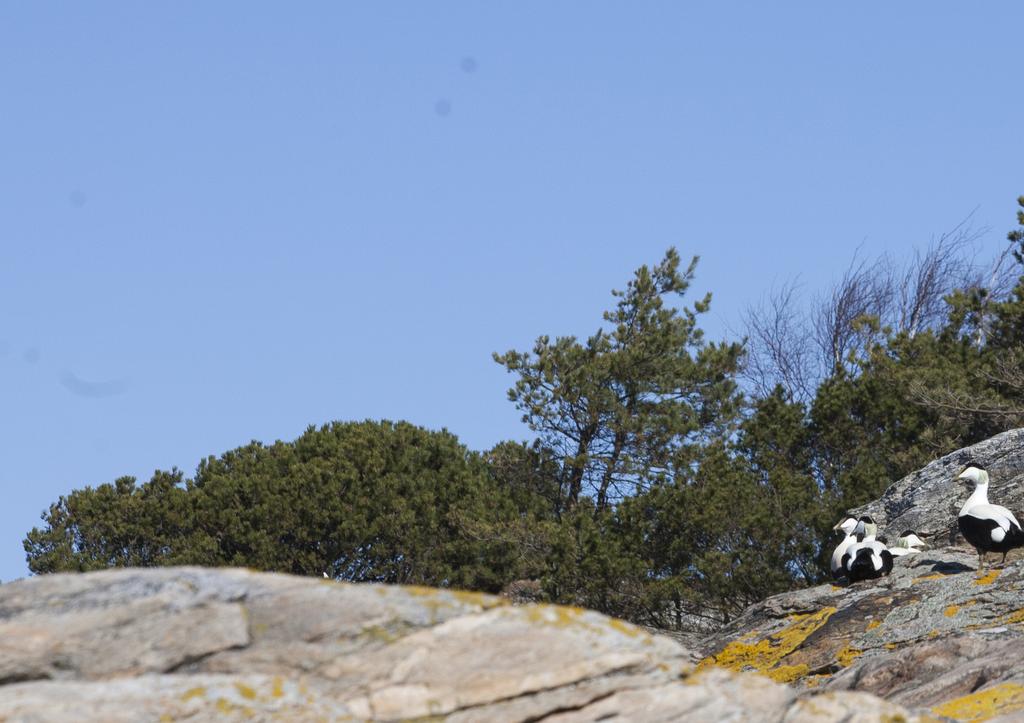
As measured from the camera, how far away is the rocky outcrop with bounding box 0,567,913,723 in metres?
4.58

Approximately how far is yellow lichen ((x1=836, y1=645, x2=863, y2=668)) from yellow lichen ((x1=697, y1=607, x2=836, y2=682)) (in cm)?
60

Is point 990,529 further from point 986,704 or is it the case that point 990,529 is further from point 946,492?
point 986,704

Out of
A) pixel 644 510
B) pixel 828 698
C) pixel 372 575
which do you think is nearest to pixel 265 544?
pixel 372 575

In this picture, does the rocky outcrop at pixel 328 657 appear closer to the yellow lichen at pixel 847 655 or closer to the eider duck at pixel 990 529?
the yellow lichen at pixel 847 655

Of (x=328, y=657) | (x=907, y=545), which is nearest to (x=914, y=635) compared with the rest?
(x=907, y=545)

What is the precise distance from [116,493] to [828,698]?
28.0 metres

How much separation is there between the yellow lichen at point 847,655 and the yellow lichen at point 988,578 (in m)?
1.54

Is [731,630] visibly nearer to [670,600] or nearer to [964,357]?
[670,600]

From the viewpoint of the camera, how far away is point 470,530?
27.2 meters

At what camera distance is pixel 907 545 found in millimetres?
14703

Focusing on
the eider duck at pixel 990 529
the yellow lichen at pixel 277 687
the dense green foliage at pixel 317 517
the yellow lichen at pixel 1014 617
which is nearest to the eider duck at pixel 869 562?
the eider duck at pixel 990 529

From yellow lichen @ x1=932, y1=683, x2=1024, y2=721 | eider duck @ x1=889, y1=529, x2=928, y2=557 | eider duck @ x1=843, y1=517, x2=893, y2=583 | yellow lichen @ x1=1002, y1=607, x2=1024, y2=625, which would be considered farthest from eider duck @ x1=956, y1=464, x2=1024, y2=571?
yellow lichen @ x1=932, y1=683, x2=1024, y2=721

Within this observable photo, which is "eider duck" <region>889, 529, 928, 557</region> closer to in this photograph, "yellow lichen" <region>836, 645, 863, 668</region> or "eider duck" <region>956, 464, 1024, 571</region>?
"eider duck" <region>956, 464, 1024, 571</region>

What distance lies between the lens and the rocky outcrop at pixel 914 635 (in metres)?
7.74
